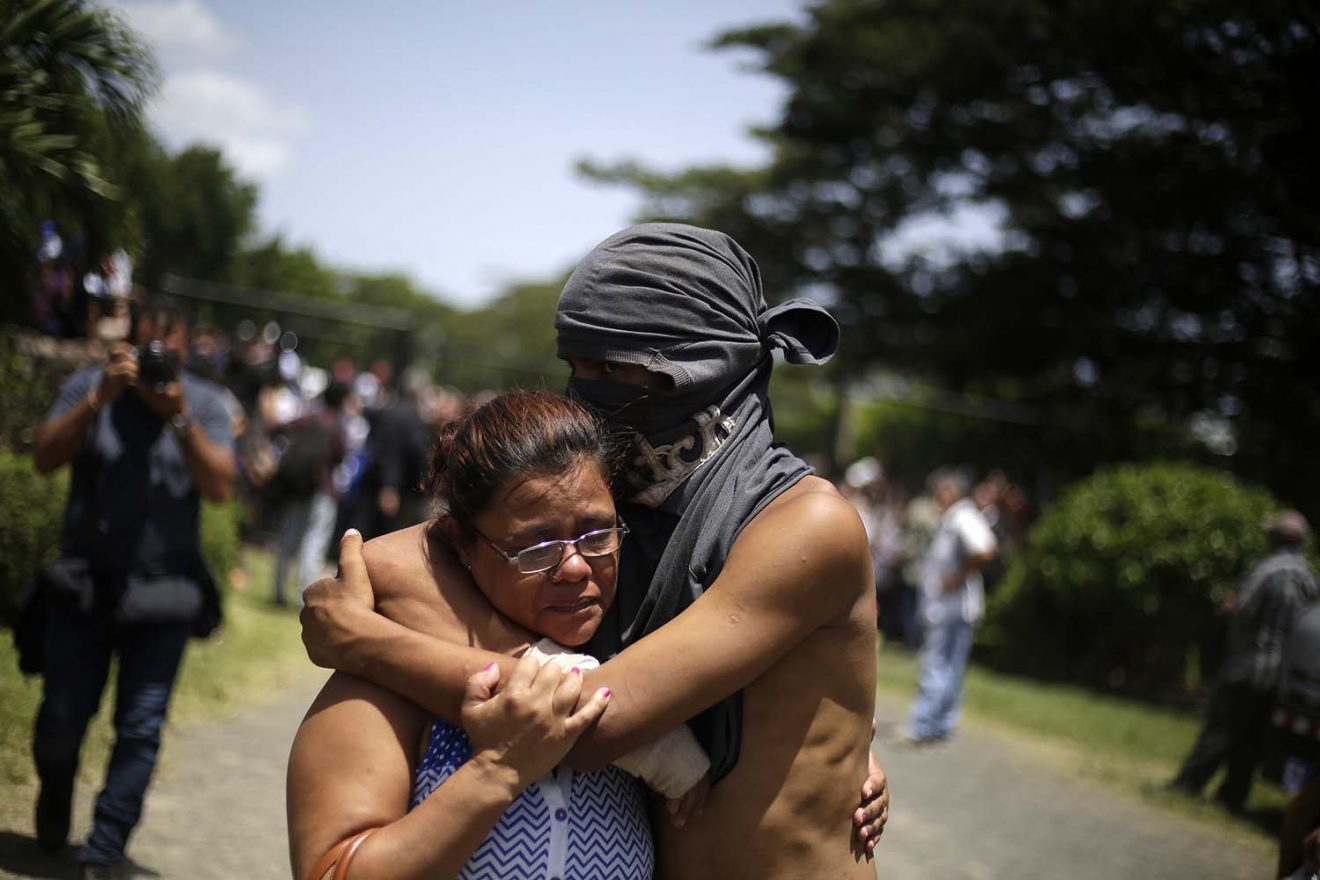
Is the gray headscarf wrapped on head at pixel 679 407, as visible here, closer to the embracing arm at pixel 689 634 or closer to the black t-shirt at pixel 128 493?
the embracing arm at pixel 689 634

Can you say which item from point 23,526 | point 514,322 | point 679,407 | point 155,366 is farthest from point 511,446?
point 514,322

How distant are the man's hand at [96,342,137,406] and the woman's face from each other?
2816mm

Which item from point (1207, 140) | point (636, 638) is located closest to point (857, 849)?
point (636, 638)

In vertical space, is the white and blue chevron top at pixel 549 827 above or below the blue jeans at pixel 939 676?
above

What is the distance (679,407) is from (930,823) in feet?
20.4

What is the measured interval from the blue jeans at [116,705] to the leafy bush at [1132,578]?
1085cm

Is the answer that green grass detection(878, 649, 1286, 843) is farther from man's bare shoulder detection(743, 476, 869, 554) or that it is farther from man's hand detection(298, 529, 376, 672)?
man's hand detection(298, 529, 376, 672)

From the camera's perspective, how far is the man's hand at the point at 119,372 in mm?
4348

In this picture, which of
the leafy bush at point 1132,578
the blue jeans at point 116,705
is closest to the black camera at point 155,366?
the blue jeans at point 116,705

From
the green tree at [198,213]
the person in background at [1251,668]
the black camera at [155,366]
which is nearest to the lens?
the black camera at [155,366]

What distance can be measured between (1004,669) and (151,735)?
12031 millimetres

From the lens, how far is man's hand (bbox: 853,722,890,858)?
2.21m

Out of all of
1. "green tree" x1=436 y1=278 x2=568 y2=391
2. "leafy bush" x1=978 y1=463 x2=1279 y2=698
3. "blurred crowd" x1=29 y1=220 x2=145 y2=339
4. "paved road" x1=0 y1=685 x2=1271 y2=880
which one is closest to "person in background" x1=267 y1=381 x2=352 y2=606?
"blurred crowd" x1=29 y1=220 x2=145 y2=339

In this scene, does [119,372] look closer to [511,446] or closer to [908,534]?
[511,446]
